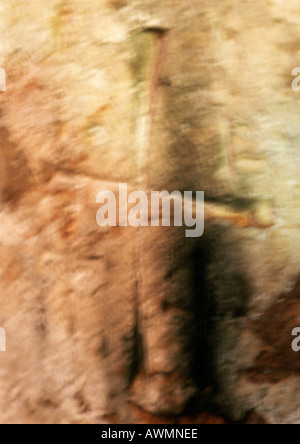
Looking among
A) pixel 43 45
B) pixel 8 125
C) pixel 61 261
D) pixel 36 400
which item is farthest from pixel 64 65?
pixel 36 400

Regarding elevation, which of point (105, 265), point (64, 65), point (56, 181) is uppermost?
point (64, 65)

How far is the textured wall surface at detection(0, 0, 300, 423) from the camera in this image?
38.2 inches

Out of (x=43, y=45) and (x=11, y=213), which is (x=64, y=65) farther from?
(x=11, y=213)

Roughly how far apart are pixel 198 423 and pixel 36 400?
Answer: 33 centimetres

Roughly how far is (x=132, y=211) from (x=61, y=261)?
0.55 ft

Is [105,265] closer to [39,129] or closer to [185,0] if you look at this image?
[39,129]

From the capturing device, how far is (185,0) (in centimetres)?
97

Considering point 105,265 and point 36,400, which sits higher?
point 105,265

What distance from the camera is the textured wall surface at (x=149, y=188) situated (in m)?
0.97

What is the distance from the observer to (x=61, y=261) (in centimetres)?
100

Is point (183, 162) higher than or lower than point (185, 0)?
lower

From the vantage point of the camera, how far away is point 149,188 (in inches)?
38.5

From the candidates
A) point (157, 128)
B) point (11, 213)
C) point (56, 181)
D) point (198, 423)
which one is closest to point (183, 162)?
point (157, 128)
